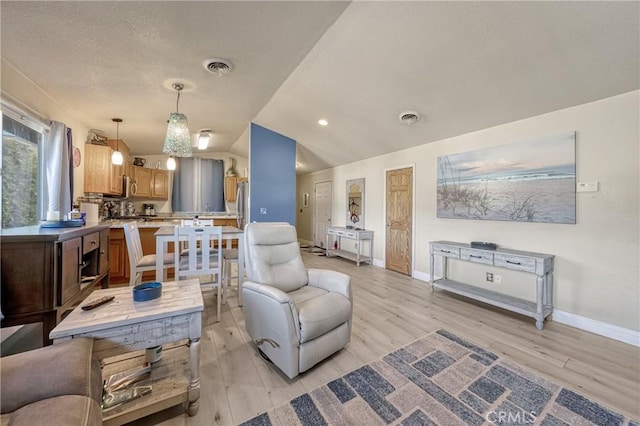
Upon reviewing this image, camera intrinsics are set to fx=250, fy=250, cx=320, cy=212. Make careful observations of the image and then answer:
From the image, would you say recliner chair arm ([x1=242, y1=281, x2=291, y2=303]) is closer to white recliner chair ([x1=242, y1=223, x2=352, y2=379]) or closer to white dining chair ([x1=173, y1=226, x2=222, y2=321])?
white recliner chair ([x1=242, y1=223, x2=352, y2=379])

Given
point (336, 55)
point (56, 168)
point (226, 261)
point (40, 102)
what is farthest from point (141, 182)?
point (336, 55)

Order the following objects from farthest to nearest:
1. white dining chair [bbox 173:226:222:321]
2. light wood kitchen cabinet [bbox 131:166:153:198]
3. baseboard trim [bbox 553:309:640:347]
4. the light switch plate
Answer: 1. light wood kitchen cabinet [bbox 131:166:153:198]
2. white dining chair [bbox 173:226:222:321]
3. the light switch plate
4. baseboard trim [bbox 553:309:640:347]

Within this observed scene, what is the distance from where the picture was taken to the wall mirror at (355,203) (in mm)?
5699

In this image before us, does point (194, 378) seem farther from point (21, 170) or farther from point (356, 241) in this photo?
point (356, 241)

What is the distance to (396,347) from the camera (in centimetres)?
224

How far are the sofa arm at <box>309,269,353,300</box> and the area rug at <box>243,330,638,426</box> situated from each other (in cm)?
61

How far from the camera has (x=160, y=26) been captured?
185cm

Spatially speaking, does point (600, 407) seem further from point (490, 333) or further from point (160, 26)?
point (160, 26)

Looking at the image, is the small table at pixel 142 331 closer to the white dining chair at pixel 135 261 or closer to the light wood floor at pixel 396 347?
the light wood floor at pixel 396 347

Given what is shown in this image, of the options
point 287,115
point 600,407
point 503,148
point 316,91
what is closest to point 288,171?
point 287,115

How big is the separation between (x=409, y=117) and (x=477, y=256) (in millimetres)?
2026

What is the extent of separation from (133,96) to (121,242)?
2319mm

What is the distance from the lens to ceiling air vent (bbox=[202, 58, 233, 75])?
2369 mm

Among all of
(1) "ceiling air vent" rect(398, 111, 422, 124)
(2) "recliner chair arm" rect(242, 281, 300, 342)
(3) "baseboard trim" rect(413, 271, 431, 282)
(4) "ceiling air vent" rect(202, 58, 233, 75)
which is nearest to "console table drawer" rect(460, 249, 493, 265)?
(3) "baseboard trim" rect(413, 271, 431, 282)
